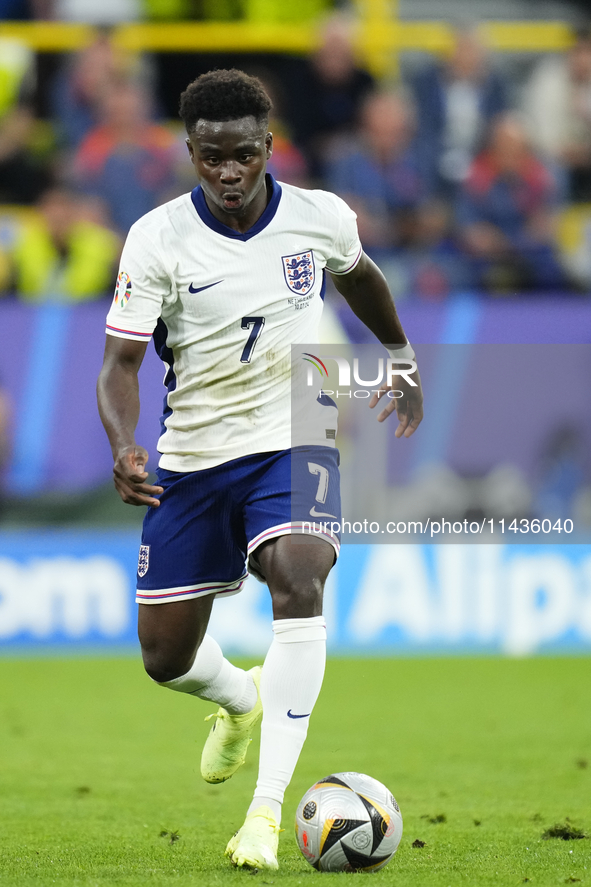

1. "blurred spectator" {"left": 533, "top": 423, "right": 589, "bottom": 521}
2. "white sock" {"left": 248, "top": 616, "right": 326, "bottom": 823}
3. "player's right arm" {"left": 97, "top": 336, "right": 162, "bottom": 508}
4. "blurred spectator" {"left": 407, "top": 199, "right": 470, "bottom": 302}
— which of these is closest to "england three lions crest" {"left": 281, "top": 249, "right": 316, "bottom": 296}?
"player's right arm" {"left": 97, "top": 336, "right": 162, "bottom": 508}

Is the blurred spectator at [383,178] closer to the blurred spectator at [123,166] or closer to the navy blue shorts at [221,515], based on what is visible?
the blurred spectator at [123,166]

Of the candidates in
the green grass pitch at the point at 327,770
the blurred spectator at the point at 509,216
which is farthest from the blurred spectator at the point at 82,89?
the green grass pitch at the point at 327,770

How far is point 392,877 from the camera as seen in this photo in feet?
13.4

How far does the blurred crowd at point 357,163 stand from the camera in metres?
11.5

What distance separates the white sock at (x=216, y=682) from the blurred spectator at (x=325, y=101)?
8284 millimetres

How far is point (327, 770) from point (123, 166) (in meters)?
7.07

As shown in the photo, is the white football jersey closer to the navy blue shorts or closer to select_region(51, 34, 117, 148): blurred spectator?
the navy blue shorts

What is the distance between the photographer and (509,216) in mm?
12219

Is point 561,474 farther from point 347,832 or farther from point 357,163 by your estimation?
point 347,832

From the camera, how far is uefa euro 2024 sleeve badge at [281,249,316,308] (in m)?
4.62

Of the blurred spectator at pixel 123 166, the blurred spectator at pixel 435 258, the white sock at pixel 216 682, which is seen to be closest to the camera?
the white sock at pixel 216 682

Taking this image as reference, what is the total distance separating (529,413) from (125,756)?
528 cm

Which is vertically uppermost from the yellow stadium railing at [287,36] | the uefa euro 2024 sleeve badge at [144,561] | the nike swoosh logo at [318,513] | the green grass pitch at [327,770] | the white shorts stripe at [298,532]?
the yellow stadium railing at [287,36]

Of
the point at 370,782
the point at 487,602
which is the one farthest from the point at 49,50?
the point at 370,782
